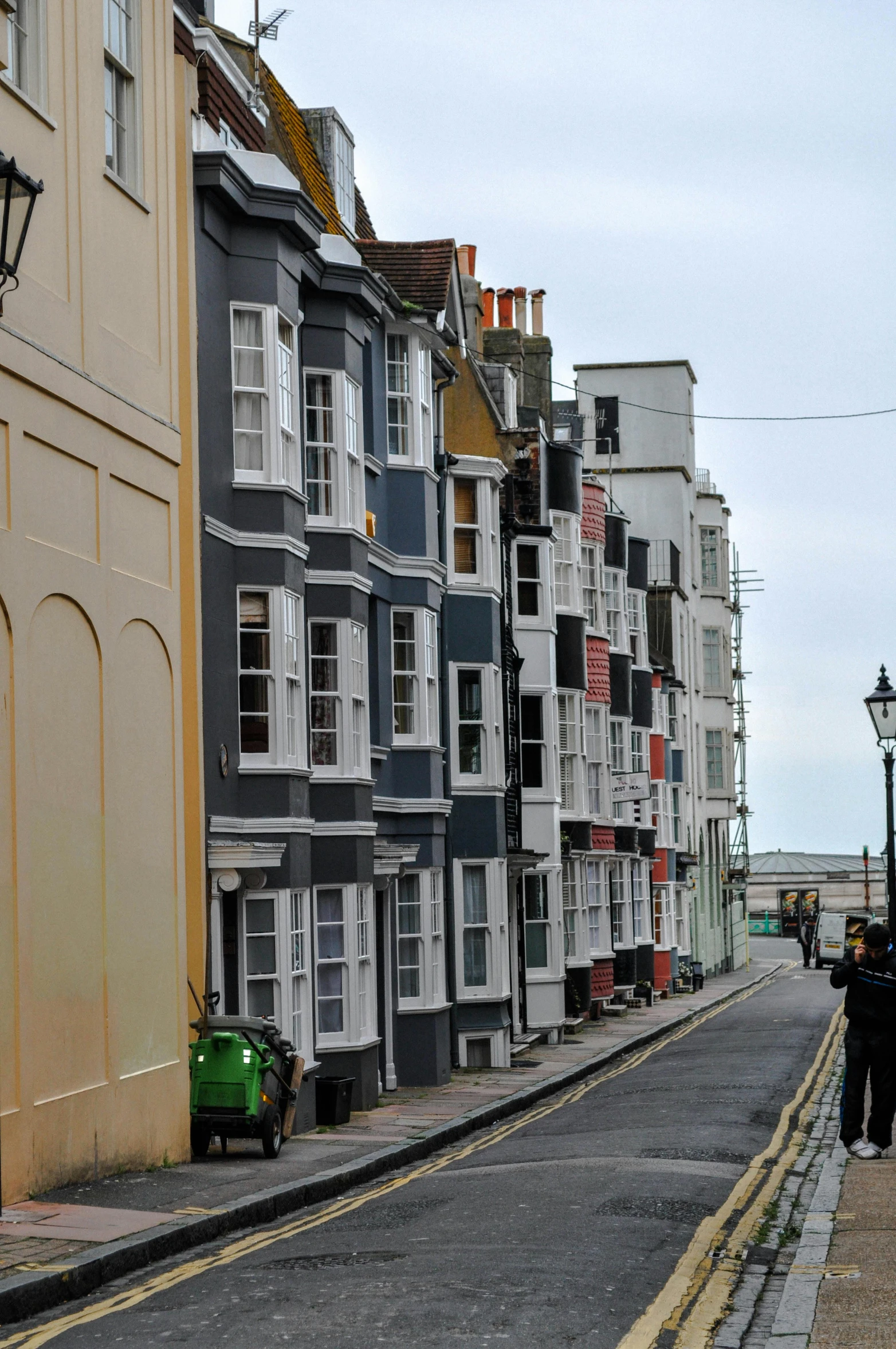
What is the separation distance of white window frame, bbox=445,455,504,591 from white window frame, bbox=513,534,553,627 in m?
5.10

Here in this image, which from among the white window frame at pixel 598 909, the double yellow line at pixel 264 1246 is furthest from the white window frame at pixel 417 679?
the white window frame at pixel 598 909

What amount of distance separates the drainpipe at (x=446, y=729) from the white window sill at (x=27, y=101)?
1449cm

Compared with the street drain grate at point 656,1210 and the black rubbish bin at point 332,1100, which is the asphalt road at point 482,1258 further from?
the black rubbish bin at point 332,1100

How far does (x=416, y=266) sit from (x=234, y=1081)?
15.7 meters

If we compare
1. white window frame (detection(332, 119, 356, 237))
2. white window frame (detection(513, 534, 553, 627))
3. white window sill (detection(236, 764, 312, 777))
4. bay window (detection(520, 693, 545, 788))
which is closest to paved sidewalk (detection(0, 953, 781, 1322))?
white window sill (detection(236, 764, 312, 777))

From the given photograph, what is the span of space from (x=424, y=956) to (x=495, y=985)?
3.67 meters

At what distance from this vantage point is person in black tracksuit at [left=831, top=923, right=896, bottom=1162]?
14297 millimetres

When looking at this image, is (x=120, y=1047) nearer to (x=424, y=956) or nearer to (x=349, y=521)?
(x=349, y=521)

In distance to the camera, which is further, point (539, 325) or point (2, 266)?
point (539, 325)

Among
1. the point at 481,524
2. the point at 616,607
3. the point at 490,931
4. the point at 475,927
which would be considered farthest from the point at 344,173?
the point at 616,607

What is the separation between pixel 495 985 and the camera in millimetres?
29219

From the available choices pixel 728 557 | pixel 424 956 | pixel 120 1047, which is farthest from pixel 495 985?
pixel 728 557

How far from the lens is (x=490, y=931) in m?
29.4

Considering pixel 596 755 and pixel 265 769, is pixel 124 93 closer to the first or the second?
pixel 265 769
